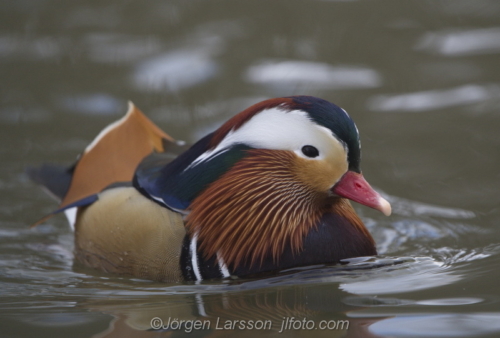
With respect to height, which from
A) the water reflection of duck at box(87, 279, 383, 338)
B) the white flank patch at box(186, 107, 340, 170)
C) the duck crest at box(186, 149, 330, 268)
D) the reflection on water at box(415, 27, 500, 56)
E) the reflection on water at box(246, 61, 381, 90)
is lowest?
the water reflection of duck at box(87, 279, 383, 338)

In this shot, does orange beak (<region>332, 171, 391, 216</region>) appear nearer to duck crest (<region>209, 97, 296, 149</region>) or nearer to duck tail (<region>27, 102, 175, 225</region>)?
duck crest (<region>209, 97, 296, 149</region>)

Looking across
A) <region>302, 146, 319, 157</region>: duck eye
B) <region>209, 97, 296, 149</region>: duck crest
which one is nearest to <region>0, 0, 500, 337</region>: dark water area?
<region>302, 146, 319, 157</region>: duck eye

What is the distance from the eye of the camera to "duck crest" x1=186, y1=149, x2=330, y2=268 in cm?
360

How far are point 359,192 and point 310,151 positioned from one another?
0.99ft

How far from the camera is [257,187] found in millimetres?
3664

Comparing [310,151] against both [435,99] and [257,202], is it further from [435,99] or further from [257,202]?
[435,99]

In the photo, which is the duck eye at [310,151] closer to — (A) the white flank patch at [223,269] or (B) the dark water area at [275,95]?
(B) the dark water area at [275,95]

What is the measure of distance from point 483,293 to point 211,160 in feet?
4.70

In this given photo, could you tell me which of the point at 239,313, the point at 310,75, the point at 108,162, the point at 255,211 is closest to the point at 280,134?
the point at 255,211

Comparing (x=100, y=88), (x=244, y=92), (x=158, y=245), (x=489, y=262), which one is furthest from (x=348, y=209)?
(x=100, y=88)

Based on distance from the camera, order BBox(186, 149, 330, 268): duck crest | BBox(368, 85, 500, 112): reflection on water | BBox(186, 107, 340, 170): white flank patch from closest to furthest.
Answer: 1. BBox(186, 107, 340, 170): white flank patch
2. BBox(186, 149, 330, 268): duck crest
3. BBox(368, 85, 500, 112): reflection on water

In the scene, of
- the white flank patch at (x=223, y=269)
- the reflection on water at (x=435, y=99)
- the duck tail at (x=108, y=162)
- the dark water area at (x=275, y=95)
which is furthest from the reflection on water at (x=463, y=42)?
the white flank patch at (x=223, y=269)

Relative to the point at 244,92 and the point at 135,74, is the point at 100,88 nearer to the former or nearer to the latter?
the point at 135,74

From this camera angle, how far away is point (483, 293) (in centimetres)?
320
